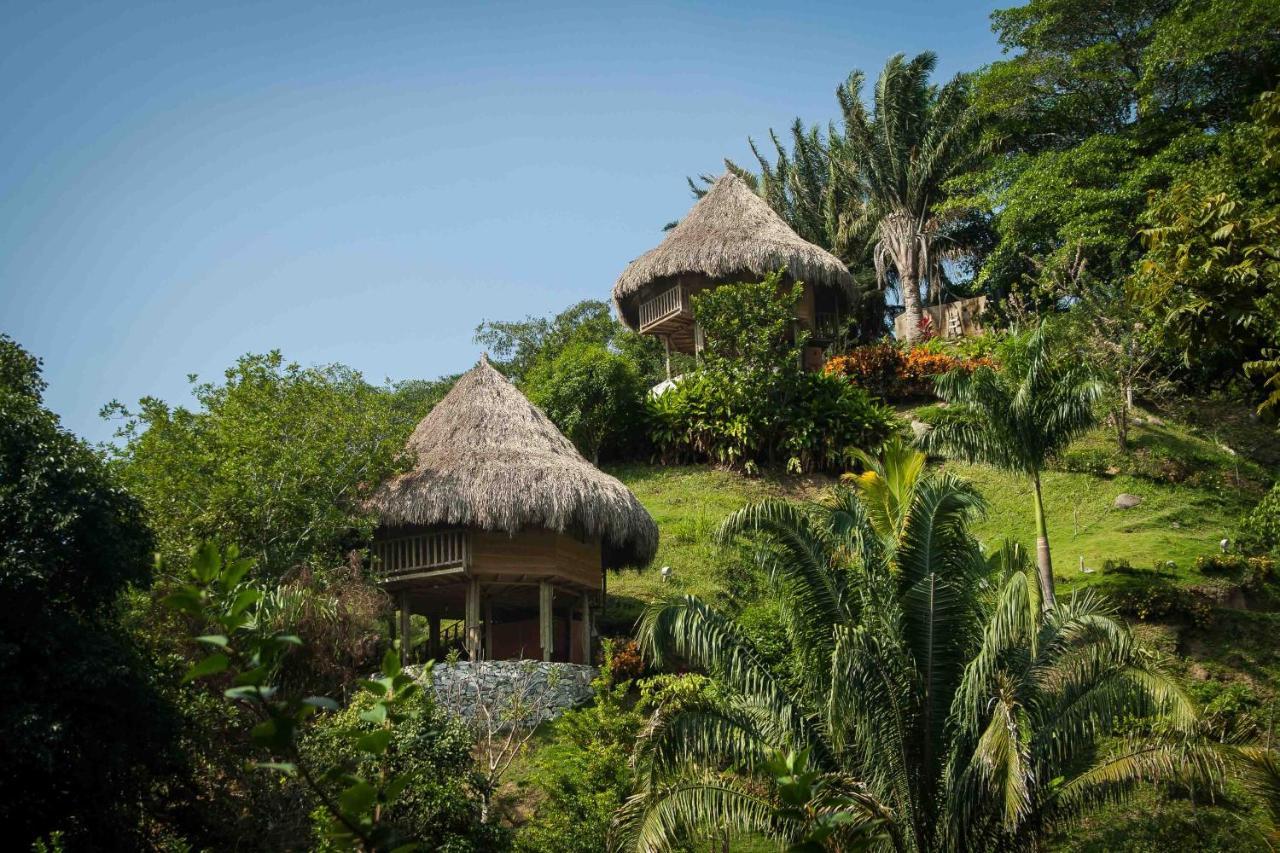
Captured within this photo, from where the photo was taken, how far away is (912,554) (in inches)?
457

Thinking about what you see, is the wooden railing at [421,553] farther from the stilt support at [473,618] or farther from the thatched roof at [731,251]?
the thatched roof at [731,251]

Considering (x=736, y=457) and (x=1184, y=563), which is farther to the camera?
(x=736, y=457)

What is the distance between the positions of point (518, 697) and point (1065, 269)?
1733 cm

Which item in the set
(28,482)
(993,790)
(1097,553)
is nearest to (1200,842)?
(993,790)

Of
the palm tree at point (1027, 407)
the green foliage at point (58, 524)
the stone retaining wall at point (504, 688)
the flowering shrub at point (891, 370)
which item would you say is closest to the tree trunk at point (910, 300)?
the flowering shrub at point (891, 370)

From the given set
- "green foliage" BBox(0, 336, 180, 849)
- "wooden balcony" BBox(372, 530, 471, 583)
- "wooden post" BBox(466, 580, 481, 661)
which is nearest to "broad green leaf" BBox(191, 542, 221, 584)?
"green foliage" BBox(0, 336, 180, 849)

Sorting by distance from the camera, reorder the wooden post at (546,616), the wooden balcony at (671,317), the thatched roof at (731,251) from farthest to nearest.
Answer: the wooden balcony at (671,317) → the thatched roof at (731,251) → the wooden post at (546,616)

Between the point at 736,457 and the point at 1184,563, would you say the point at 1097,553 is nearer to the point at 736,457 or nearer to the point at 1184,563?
the point at 1184,563

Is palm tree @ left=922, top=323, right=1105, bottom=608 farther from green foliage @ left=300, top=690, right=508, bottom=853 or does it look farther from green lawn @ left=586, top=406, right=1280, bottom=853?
green foliage @ left=300, top=690, right=508, bottom=853

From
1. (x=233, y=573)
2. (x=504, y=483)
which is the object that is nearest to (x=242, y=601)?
(x=233, y=573)

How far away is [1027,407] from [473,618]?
808 centimetres

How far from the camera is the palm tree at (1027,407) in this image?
642 inches

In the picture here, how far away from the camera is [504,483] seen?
1688cm

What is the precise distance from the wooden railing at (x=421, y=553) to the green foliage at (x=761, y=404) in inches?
348
